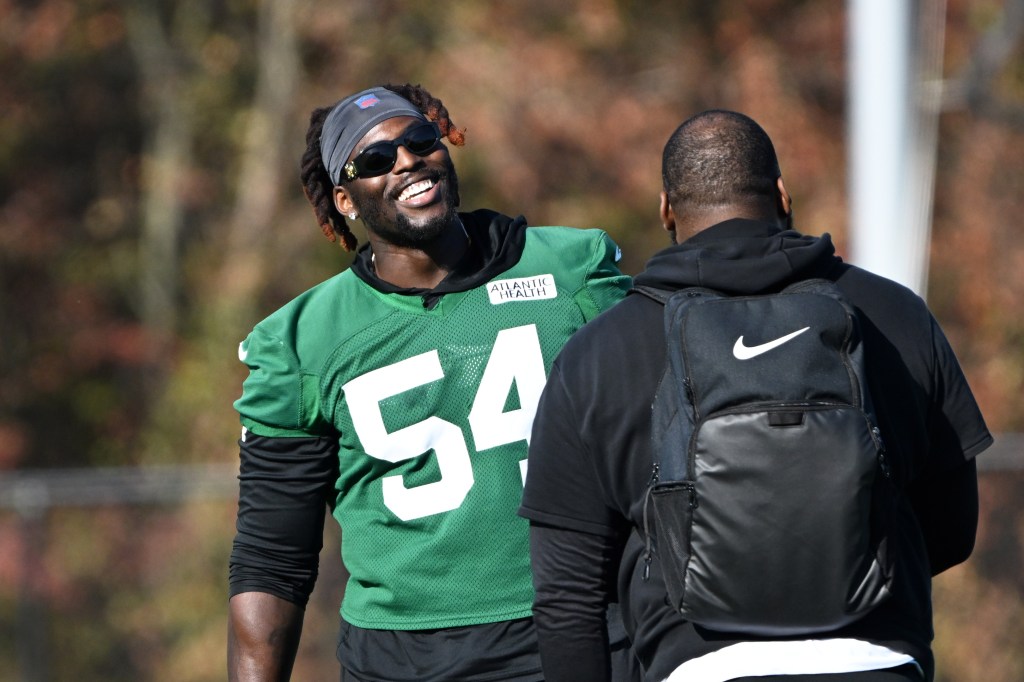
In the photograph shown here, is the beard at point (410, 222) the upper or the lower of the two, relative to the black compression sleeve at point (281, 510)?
upper

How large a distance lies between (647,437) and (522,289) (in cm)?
111

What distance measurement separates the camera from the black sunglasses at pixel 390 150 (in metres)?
3.74

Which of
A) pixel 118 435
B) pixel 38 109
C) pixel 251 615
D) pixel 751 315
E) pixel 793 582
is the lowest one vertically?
pixel 118 435

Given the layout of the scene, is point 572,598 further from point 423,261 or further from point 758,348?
point 423,261

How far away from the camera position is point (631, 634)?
283 centimetres

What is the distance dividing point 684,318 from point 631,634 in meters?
0.62

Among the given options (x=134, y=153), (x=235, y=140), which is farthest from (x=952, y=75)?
(x=134, y=153)

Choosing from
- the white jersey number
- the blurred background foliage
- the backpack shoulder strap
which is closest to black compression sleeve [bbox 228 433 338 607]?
the white jersey number

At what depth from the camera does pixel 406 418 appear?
3619 mm

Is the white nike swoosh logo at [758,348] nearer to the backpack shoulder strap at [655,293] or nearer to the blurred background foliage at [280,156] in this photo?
the backpack shoulder strap at [655,293]

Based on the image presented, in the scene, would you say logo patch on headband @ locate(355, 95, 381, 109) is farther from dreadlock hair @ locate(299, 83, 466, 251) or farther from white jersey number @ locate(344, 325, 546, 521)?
white jersey number @ locate(344, 325, 546, 521)

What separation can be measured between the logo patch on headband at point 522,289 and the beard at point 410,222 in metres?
0.19

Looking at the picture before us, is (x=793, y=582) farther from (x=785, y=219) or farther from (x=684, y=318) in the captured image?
(x=785, y=219)

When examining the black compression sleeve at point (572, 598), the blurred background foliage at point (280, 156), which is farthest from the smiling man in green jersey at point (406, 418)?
the blurred background foliage at point (280, 156)
